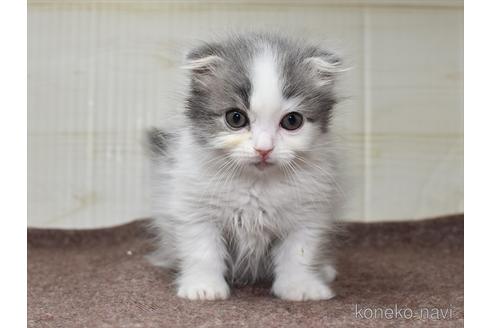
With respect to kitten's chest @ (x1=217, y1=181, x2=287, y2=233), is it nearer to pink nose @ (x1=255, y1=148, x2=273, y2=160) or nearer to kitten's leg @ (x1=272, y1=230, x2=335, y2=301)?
kitten's leg @ (x1=272, y1=230, x2=335, y2=301)

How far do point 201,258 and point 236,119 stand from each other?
1.51 ft

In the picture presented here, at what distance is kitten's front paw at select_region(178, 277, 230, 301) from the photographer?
195 centimetres

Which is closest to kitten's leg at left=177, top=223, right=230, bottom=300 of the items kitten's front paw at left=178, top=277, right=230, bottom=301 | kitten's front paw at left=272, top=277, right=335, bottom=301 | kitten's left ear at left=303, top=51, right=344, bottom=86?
kitten's front paw at left=178, top=277, right=230, bottom=301

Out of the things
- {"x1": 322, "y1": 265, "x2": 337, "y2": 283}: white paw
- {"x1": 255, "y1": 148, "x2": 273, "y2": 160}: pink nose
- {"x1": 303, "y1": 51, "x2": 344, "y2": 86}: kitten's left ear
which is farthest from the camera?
{"x1": 322, "y1": 265, "x2": 337, "y2": 283}: white paw

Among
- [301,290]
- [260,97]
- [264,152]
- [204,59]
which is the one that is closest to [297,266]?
[301,290]

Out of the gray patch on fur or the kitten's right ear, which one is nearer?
the gray patch on fur

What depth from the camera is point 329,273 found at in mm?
2330

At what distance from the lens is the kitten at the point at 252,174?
1.91 metres

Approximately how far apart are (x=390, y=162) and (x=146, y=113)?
1148 mm

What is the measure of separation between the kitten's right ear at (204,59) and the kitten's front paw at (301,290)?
69 centimetres

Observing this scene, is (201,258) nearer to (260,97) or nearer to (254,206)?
(254,206)

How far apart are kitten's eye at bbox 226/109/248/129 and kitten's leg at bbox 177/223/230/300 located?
14.2 inches

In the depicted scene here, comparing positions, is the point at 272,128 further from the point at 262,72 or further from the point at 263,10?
the point at 263,10

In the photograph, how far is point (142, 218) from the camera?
3.03m
